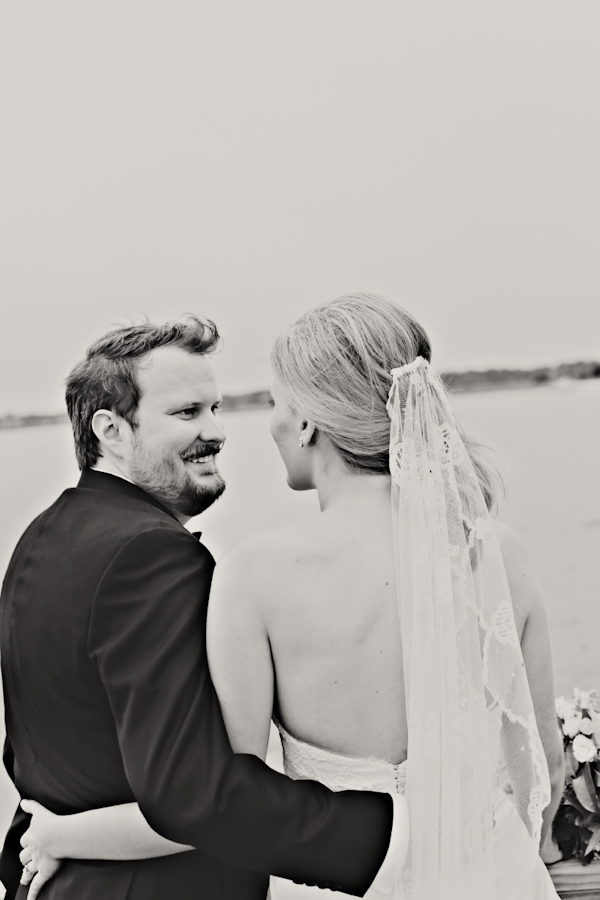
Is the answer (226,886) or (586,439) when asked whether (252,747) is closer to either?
(226,886)

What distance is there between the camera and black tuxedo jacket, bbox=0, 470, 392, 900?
176 cm

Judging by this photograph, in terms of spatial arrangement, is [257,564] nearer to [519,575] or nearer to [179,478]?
[179,478]

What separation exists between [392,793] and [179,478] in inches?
31.9

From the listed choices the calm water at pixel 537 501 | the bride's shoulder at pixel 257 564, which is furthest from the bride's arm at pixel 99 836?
the calm water at pixel 537 501

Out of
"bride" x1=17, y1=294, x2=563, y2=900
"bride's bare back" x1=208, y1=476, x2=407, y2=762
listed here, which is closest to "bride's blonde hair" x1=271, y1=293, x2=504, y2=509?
"bride" x1=17, y1=294, x2=563, y2=900

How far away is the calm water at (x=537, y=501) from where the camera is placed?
1823 cm

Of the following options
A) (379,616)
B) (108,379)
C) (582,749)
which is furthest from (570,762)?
(108,379)

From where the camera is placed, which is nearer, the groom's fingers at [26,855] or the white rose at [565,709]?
the groom's fingers at [26,855]

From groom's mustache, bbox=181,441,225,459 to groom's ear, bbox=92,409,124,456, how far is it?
148 mm

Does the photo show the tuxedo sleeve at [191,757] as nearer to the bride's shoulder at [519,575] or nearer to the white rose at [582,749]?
the bride's shoulder at [519,575]

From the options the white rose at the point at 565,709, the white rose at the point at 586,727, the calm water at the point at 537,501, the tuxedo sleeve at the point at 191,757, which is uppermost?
the tuxedo sleeve at the point at 191,757

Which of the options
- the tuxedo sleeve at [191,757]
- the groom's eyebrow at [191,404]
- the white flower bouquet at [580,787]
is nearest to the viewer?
the tuxedo sleeve at [191,757]

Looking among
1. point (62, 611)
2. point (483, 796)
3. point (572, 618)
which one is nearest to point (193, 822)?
point (62, 611)

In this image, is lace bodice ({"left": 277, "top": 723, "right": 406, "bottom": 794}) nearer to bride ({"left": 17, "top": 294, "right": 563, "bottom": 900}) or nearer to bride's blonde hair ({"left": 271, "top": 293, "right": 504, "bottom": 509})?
bride ({"left": 17, "top": 294, "right": 563, "bottom": 900})
